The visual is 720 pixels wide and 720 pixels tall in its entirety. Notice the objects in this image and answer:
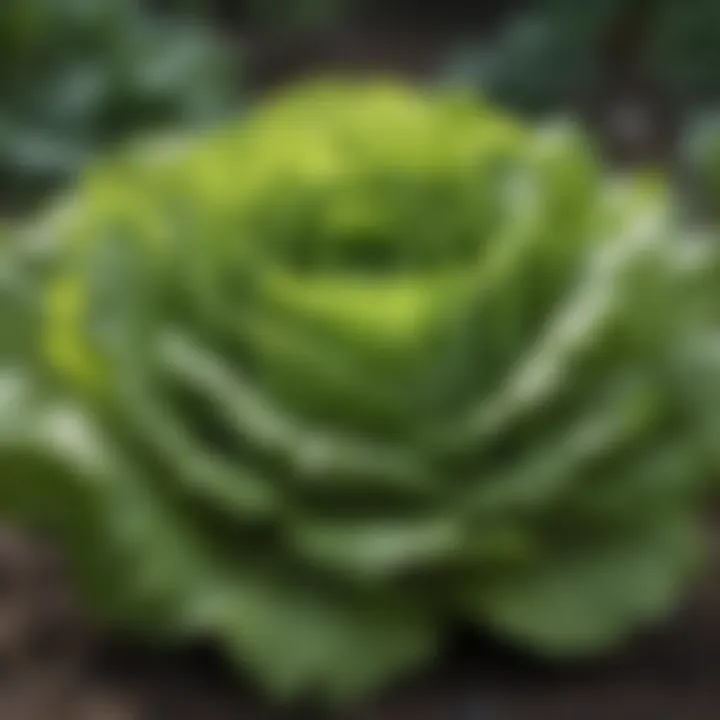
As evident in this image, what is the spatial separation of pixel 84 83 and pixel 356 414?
41.2 inches

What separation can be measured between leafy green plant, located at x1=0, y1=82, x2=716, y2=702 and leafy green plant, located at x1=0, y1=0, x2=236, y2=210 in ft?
2.65

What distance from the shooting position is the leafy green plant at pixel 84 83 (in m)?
2.01

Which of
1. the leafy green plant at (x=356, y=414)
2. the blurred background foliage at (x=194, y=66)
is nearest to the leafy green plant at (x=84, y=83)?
the blurred background foliage at (x=194, y=66)

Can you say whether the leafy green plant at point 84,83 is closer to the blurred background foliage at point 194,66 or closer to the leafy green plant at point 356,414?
the blurred background foliage at point 194,66

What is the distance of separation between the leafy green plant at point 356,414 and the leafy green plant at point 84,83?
806 millimetres

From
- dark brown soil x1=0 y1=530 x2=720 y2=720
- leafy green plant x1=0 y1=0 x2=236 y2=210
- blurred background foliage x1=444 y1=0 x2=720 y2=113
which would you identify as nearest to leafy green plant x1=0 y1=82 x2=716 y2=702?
dark brown soil x1=0 y1=530 x2=720 y2=720

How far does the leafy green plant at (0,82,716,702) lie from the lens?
1.10 metres

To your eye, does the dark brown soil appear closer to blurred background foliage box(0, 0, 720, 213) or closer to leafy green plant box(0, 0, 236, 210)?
blurred background foliage box(0, 0, 720, 213)

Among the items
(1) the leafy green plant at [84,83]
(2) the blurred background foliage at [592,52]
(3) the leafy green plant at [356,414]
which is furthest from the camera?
(1) the leafy green plant at [84,83]

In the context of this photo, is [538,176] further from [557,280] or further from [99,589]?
[99,589]

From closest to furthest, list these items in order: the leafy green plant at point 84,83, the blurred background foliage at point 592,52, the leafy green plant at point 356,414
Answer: the leafy green plant at point 356,414
the blurred background foliage at point 592,52
the leafy green plant at point 84,83

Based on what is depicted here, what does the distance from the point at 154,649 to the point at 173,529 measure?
0.31 feet

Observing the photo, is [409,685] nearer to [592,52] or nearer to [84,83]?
[592,52]

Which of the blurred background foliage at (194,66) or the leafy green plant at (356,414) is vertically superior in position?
the blurred background foliage at (194,66)
